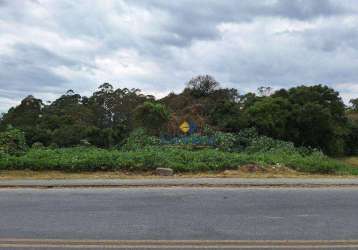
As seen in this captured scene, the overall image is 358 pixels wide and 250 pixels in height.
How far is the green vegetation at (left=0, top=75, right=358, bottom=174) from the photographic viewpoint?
59.1 feet

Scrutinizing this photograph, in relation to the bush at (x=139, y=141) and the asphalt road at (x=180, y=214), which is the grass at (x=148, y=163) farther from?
the bush at (x=139, y=141)

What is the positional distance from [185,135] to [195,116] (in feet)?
71.3

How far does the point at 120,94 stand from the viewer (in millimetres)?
70688

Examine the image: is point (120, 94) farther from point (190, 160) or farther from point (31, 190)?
point (31, 190)

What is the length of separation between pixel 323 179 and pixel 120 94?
187 feet

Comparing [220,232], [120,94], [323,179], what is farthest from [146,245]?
[120,94]

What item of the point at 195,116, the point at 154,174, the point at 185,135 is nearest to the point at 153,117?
the point at 195,116

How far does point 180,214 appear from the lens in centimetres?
910

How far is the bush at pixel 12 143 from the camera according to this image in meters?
19.6

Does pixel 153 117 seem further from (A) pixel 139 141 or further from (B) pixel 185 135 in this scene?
(A) pixel 139 141

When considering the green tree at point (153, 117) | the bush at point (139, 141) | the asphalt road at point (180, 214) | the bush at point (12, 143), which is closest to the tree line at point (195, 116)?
the green tree at point (153, 117)

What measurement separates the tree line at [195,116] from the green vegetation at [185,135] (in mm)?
107

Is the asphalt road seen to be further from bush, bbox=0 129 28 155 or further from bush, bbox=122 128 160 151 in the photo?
bush, bbox=122 128 160 151

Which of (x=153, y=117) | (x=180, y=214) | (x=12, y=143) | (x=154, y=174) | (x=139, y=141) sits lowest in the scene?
(x=180, y=214)
